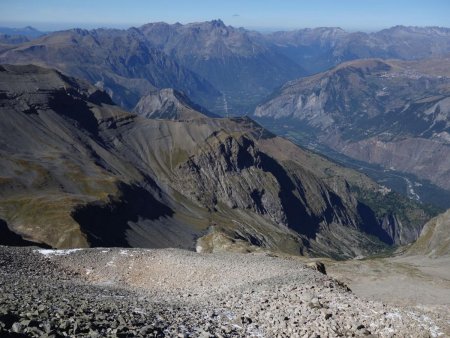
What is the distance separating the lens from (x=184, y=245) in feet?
653

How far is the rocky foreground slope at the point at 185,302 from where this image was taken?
103 ft

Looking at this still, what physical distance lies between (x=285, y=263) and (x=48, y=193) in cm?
14600

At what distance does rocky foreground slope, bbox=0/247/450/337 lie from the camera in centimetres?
3136

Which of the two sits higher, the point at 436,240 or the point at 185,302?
the point at 185,302

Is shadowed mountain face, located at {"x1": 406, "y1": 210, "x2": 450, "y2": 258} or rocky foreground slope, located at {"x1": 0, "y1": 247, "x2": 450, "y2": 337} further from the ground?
rocky foreground slope, located at {"x1": 0, "y1": 247, "x2": 450, "y2": 337}

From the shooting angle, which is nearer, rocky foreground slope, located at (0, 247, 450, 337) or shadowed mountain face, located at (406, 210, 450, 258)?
rocky foreground slope, located at (0, 247, 450, 337)

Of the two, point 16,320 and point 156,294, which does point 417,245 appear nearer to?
point 156,294

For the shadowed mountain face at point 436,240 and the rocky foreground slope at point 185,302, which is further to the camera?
the shadowed mountain face at point 436,240

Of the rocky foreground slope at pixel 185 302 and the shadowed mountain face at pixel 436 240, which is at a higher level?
the rocky foreground slope at pixel 185 302

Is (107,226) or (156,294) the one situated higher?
(156,294)

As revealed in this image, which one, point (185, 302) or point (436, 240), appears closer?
point (185, 302)

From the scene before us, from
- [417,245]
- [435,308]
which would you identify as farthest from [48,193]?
[435,308]

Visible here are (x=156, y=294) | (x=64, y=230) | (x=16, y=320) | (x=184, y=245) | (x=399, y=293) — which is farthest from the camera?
(x=184, y=245)

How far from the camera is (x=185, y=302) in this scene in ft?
146
